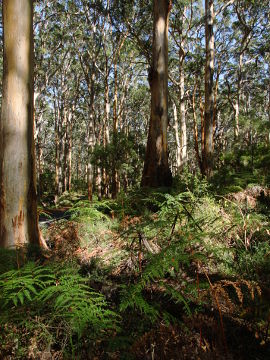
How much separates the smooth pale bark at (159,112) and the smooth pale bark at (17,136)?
3409 millimetres

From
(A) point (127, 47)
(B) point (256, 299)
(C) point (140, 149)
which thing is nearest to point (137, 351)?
(B) point (256, 299)

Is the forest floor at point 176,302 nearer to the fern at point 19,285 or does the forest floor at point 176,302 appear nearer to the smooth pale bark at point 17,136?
the fern at point 19,285

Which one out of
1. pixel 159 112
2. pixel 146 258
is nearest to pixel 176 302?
pixel 146 258

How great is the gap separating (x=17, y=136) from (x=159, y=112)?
13.1 feet

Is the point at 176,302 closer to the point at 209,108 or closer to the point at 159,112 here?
the point at 159,112

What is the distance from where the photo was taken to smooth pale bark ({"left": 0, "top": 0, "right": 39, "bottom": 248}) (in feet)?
9.15

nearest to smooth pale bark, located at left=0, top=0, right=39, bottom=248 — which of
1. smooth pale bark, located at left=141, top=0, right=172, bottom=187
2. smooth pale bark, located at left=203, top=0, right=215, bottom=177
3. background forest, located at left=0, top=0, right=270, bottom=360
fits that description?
background forest, located at left=0, top=0, right=270, bottom=360

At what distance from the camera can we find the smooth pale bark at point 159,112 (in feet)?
19.5

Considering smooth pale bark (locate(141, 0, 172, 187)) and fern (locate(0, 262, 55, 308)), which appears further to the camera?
smooth pale bark (locate(141, 0, 172, 187))

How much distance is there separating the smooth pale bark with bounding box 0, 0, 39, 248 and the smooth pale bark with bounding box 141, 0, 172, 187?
341 cm

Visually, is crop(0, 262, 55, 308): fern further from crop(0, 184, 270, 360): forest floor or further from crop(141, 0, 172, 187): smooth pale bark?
crop(141, 0, 172, 187): smooth pale bark

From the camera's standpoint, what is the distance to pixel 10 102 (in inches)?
115

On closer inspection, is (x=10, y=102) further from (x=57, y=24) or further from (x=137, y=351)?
(x=57, y=24)

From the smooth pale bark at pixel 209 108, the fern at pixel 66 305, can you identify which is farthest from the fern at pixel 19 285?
the smooth pale bark at pixel 209 108
